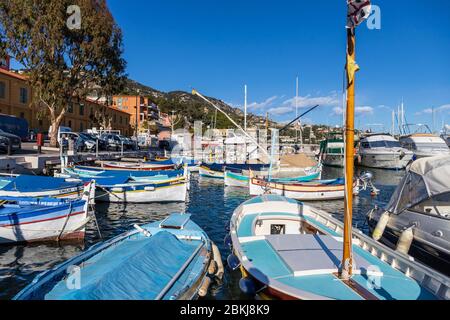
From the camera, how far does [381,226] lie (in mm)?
10297

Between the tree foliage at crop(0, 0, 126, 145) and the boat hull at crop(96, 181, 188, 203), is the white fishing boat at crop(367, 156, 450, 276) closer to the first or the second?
the boat hull at crop(96, 181, 188, 203)

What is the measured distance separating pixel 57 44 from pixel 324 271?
117 feet

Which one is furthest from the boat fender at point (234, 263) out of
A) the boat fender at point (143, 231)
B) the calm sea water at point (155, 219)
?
the boat fender at point (143, 231)

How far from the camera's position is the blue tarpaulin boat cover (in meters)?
5.43

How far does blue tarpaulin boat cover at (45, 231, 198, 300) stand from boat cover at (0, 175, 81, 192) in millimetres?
8602

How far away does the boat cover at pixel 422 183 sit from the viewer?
352 inches

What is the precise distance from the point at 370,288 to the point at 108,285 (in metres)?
4.58

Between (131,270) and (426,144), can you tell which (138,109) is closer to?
(426,144)

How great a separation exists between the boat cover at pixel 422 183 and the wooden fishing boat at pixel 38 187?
1391cm

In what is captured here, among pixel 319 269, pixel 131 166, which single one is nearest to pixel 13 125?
pixel 131 166

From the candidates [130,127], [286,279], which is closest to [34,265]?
[286,279]

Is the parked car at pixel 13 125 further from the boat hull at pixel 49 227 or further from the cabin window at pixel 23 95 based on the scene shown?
the boat hull at pixel 49 227
